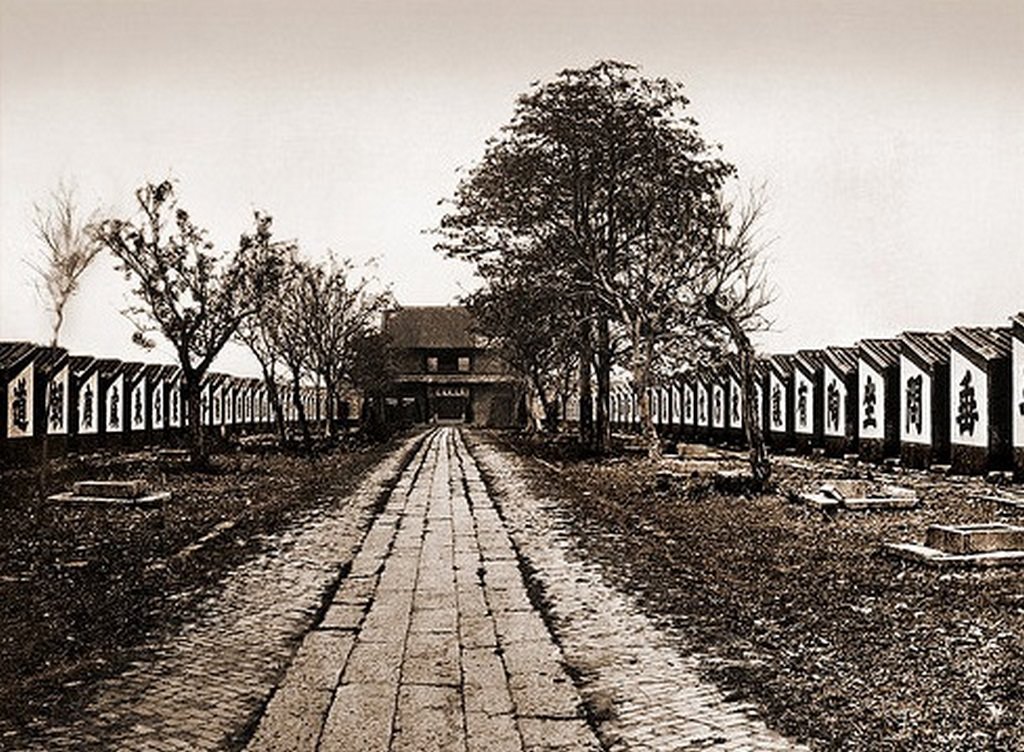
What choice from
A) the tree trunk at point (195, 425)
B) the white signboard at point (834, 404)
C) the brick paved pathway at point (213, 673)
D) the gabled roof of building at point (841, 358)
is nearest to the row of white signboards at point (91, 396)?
the tree trunk at point (195, 425)

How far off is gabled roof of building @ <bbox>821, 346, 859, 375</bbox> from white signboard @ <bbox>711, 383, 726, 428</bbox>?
10.5m

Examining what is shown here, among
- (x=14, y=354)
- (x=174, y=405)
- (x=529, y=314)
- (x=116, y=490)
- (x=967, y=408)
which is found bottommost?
(x=116, y=490)

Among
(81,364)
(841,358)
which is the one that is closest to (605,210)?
(841,358)

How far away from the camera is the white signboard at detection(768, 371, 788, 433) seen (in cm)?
3703

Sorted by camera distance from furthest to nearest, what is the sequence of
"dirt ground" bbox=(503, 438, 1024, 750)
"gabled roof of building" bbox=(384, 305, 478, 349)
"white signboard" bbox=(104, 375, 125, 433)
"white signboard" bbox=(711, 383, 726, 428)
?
"gabled roof of building" bbox=(384, 305, 478, 349)
"white signboard" bbox=(711, 383, 726, 428)
"white signboard" bbox=(104, 375, 125, 433)
"dirt ground" bbox=(503, 438, 1024, 750)

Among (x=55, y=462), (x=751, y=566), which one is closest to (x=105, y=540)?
(x=751, y=566)

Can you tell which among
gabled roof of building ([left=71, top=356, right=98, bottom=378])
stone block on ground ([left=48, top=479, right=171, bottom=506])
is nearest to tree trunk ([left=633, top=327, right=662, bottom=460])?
stone block on ground ([left=48, top=479, right=171, bottom=506])

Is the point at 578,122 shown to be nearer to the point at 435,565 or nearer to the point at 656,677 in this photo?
the point at 435,565

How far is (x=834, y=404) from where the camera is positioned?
105ft

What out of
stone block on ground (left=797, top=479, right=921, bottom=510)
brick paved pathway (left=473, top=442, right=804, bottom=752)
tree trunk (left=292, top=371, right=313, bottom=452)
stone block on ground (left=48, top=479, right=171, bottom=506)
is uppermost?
tree trunk (left=292, top=371, right=313, bottom=452)

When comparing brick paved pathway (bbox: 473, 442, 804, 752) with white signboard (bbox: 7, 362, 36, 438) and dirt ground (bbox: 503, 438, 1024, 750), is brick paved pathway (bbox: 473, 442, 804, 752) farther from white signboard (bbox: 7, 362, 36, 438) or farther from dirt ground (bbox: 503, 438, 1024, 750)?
white signboard (bbox: 7, 362, 36, 438)

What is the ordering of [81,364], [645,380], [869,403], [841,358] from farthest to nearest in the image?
[841,358] < [81,364] < [869,403] < [645,380]

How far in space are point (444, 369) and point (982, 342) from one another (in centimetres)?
7020

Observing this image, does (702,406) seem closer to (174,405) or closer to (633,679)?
(174,405)
